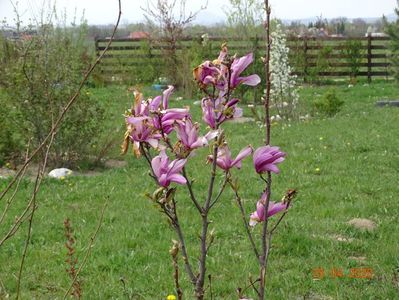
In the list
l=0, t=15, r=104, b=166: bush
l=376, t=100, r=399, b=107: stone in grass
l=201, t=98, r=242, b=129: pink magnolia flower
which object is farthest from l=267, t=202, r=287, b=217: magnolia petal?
l=376, t=100, r=399, b=107: stone in grass

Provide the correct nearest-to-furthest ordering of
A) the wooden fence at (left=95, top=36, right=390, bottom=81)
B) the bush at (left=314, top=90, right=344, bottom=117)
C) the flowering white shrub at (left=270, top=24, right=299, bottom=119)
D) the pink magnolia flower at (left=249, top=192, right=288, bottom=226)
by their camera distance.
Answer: the pink magnolia flower at (left=249, top=192, right=288, bottom=226), the flowering white shrub at (left=270, top=24, right=299, bottom=119), the bush at (left=314, top=90, right=344, bottom=117), the wooden fence at (left=95, top=36, right=390, bottom=81)

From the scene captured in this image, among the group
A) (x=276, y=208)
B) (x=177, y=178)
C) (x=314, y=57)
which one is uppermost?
(x=177, y=178)

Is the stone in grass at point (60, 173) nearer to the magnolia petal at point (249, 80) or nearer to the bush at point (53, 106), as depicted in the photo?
the bush at point (53, 106)

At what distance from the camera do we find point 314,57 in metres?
21.2

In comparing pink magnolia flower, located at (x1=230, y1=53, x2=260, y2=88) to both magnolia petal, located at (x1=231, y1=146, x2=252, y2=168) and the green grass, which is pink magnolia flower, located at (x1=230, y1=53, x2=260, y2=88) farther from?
the green grass

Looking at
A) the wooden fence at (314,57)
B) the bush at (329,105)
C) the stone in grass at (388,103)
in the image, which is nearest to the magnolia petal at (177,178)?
the bush at (329,105)

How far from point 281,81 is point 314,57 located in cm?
933

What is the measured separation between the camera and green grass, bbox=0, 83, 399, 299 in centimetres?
417

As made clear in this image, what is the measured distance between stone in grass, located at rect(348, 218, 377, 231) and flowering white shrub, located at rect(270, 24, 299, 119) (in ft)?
22.7

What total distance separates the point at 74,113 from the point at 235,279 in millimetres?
4671

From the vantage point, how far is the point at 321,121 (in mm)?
11562
